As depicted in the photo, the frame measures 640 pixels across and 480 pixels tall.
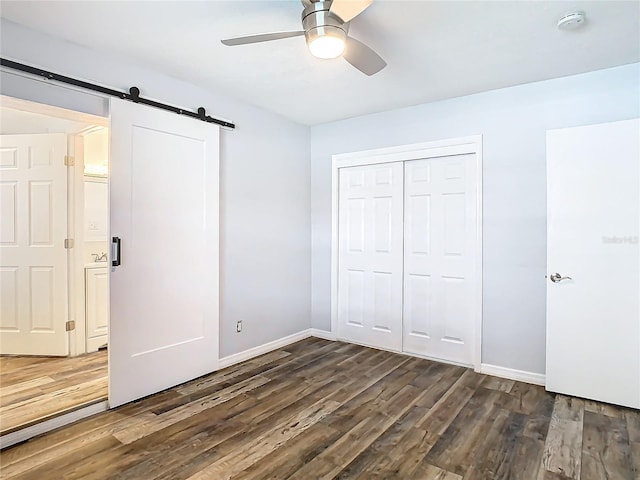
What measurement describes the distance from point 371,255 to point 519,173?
163 centimetres

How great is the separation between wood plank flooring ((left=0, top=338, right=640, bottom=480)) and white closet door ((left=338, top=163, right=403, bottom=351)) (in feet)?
2.89

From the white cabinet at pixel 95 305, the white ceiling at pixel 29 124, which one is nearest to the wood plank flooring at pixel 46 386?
the white cabinet at pixel 95 305

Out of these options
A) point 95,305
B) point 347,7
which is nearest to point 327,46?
point 347,7

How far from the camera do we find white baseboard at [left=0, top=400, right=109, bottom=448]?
2217mm

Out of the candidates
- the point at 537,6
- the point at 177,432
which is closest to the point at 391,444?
the point at 177,432

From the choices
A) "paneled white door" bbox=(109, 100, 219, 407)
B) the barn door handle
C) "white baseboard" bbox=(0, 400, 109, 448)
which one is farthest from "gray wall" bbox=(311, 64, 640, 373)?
"white baseboard" bbox=(0, 400, 109, 448)

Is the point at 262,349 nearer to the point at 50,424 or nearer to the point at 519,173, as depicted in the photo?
the point at 50,424

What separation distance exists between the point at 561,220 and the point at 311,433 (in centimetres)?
239

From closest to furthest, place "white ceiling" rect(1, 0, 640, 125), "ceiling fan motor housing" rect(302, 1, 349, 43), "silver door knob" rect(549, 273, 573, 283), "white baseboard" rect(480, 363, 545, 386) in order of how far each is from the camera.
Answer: "ceiling fan motor housing" rect(302, 1, 349, 43), "white ceiling" rect(1, 0, 640, 125), "silver door knob" rect(549, 273, 573, 283), "white baseboard" rect(480, 363, 545, 386)

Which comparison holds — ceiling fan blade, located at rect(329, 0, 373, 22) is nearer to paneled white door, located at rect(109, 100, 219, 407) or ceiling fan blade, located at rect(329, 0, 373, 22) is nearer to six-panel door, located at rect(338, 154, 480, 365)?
paneled white door, located at rect(109, 100, 219, 407)

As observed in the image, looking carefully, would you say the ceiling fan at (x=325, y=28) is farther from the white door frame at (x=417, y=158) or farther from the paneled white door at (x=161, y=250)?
the white door frame at (x=417, y=158)

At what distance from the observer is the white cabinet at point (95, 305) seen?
3904mm

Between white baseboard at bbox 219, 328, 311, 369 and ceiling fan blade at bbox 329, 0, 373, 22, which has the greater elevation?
ceiling fan blade at bbox 329, 0, 373, 22

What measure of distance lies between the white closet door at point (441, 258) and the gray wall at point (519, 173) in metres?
0.15
